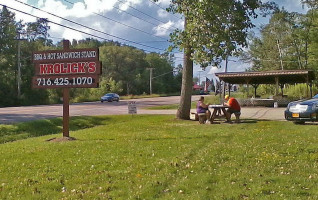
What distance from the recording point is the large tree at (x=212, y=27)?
49.1 ft

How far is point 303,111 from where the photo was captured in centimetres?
1449

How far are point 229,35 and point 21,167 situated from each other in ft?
37.0

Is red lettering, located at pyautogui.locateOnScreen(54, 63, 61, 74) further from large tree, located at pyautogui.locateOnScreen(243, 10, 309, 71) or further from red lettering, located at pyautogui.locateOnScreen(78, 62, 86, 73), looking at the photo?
large tree, located at pyautogui.locateOnScreen(243, 10, 309, 71)

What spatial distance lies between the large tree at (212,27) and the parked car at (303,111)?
346 centimetres

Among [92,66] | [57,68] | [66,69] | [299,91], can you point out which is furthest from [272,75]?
[57,68]

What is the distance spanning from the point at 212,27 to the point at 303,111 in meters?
4.90

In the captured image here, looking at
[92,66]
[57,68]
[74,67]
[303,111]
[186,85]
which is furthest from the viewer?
[186,85]

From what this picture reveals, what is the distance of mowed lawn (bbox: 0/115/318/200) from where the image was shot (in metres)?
5.56

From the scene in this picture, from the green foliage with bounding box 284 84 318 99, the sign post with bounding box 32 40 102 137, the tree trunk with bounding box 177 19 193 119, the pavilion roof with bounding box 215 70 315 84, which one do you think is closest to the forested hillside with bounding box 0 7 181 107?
the tree trunk with bounding box 177 19 193 119

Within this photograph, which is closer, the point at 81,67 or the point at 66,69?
the point at 81,67

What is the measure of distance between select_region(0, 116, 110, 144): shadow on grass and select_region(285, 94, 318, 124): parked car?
1093 cm

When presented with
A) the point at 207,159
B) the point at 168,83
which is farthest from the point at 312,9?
the point at 168,83

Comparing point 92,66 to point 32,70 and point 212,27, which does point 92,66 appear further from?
point 32,70

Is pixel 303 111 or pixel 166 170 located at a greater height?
pixel 303 111
